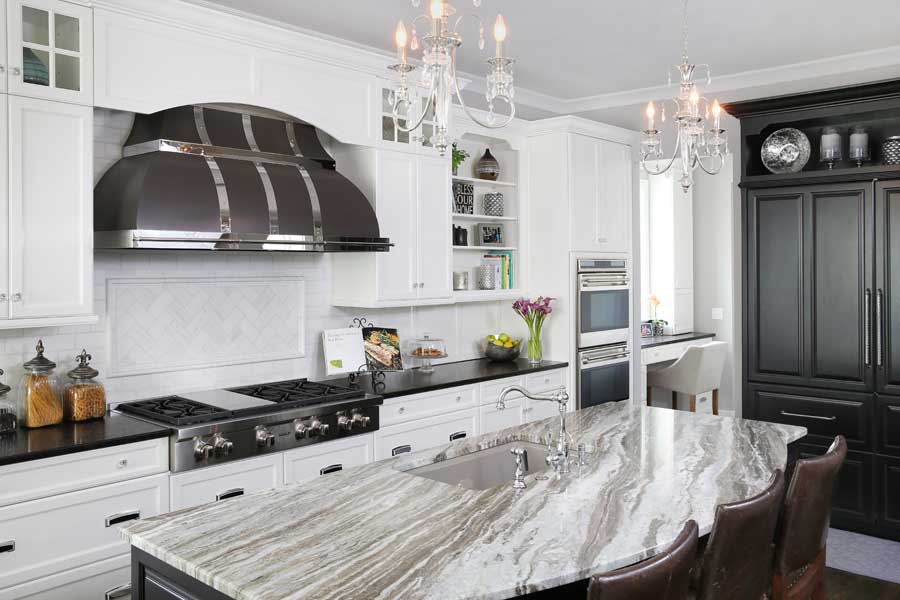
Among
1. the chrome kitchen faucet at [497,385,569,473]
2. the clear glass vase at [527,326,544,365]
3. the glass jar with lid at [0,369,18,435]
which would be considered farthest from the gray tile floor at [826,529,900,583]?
the glass jar with lid at [0,369,18,435]

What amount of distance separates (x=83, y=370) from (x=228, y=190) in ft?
3.44

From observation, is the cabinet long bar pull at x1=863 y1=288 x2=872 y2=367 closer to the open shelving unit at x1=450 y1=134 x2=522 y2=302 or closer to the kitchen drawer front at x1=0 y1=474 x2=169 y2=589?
the open shelving unit at x1=450 y1=134 x2=522 y2=302

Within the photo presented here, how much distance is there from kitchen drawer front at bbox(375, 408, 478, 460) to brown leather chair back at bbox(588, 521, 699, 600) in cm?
241

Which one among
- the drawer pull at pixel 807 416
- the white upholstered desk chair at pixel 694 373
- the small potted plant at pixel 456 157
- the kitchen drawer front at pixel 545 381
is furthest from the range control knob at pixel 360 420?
the white upholstered desk chair at pixel 694 373

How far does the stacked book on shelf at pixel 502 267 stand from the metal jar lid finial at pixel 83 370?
3.00 m

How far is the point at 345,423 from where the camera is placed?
13.1ft

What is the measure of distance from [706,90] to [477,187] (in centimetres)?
180

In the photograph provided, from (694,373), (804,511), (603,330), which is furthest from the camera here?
(694,373)

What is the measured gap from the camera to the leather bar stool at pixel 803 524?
2.45 m

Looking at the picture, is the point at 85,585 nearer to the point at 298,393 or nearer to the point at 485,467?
the point at 298,393

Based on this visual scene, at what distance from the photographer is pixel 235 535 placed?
206cm

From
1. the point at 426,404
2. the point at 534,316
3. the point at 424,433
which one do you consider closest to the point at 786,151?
the point at 534,316

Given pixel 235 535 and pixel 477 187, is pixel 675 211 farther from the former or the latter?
pixel 235 535

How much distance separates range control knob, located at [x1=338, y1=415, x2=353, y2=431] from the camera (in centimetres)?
398
